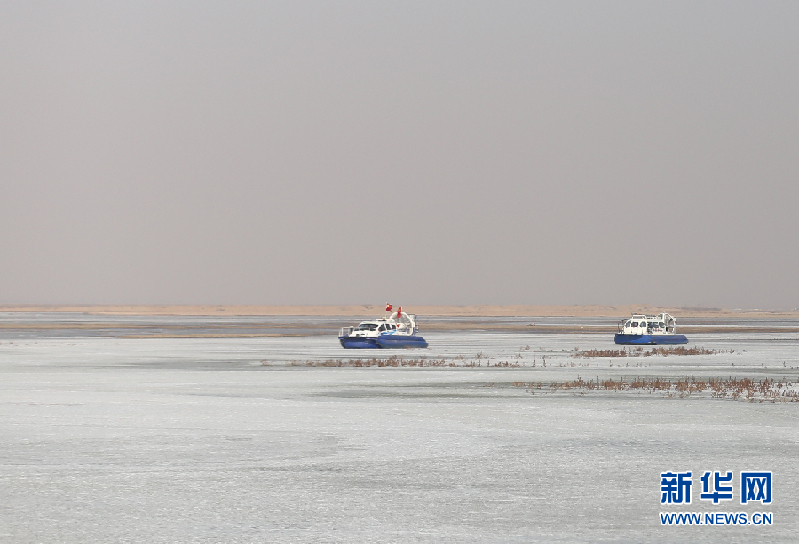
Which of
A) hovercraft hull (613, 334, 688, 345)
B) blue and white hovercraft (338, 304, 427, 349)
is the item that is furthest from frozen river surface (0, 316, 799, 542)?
hovercraft hull (613, 334, 688, 345)

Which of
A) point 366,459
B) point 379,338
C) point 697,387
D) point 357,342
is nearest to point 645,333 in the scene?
point 379,338

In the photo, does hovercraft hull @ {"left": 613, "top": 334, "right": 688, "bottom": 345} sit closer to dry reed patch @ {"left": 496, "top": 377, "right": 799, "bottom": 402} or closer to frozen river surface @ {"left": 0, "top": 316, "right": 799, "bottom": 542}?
dry reed patch @ {"left": 496, "top": 377, "right": 799, "bottom": 402}

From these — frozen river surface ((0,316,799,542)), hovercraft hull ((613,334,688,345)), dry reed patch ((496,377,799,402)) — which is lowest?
hovercraft hull ((613,334,688,345))

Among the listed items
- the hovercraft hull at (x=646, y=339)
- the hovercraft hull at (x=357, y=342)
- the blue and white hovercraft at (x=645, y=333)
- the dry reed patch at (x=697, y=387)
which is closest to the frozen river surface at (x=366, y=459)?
the dry reed patch at (x=697, y=387)

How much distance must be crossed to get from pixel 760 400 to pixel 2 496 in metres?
24.9

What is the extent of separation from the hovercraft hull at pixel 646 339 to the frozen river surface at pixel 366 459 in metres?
38.9

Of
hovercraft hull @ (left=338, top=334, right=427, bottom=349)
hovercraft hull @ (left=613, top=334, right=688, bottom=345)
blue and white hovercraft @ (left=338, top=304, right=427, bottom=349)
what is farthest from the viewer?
hovercraft hull @ (left=613, top=334, right=688, bottom=345)

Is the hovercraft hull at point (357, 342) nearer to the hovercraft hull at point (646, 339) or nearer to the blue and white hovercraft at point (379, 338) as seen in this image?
the blue and white hovercraft at point (379, 338)

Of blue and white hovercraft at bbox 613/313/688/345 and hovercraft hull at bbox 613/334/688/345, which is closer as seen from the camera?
hovercraft hull at bbox 613/334/688/345

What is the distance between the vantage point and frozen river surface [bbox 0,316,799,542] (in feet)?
51.8

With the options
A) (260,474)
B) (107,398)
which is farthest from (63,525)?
(107,398)

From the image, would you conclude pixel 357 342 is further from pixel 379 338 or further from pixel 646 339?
pixel 646 339

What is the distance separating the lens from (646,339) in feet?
266

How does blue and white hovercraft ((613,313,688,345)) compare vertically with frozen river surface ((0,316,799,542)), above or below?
below
